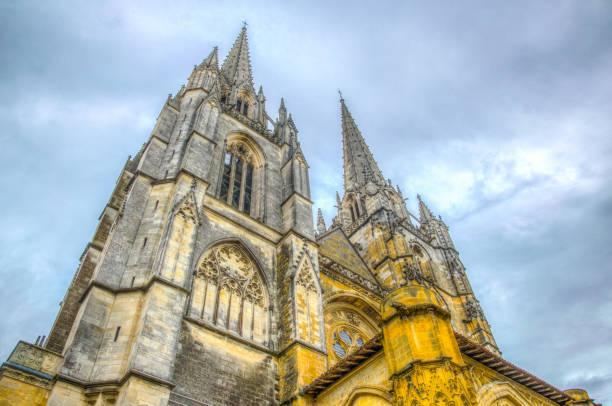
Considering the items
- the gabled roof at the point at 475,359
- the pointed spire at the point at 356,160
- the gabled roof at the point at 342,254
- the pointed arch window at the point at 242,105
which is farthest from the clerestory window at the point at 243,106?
the gabled roof at the point at 475,359

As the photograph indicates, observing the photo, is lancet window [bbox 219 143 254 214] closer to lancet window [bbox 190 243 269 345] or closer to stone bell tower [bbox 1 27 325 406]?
stone bell tower [bbox 1 27 325 406]

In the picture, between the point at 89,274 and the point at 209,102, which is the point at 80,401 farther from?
the point at 209,102

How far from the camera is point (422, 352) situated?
738 centimetres

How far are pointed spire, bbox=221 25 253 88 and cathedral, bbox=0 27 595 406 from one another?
4672 mm

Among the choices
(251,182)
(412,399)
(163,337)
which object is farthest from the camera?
(251,182)

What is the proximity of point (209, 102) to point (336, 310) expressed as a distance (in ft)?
29.8

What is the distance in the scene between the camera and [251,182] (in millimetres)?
17281

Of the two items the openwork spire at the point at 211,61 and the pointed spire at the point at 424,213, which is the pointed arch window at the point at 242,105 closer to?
the openwork spire at the point at 211,61

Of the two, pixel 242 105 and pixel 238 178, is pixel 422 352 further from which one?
pixel 242 105

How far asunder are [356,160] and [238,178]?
17.1 metres

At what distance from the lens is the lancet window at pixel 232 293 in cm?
1104

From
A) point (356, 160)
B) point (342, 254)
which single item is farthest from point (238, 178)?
point (356, 160)

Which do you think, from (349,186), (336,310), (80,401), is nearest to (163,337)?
(80,401)

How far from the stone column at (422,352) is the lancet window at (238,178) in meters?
8.69
